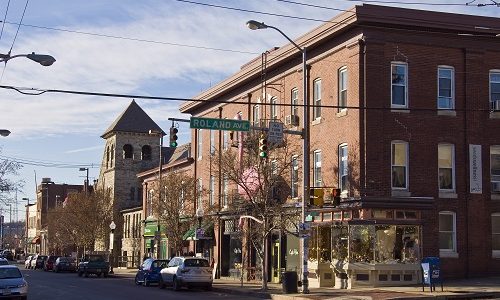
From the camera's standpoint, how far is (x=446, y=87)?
112ft

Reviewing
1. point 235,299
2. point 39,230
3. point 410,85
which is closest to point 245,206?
point 235,299

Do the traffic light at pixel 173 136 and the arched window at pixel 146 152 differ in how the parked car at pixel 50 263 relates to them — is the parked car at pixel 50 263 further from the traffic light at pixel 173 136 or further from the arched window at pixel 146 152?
the traffic light at pixel 173 136

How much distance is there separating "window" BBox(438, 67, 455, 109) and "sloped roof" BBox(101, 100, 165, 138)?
55.8m

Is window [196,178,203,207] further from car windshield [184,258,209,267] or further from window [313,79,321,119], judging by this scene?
window [313,79,321,119]

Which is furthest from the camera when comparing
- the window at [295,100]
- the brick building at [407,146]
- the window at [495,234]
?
the window at [295,100]

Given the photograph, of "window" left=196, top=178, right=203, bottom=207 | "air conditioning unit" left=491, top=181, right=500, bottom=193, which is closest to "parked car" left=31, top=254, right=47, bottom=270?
"window" left=196, top=178, right=203, bottom=207

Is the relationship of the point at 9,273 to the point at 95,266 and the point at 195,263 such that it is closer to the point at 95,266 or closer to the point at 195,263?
the point at 195,263

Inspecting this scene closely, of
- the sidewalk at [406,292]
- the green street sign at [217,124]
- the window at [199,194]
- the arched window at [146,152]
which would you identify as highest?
the arched window at [146,152]

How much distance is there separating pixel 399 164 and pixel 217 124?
916 centimetres

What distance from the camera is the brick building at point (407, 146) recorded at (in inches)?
1281

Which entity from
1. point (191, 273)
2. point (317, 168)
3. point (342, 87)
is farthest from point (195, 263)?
point (342, 87)

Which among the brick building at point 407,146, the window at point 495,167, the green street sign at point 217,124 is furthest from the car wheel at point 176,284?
the window at point 495,167

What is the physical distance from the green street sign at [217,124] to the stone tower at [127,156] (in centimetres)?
5247

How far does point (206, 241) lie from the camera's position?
51094 millimetres
